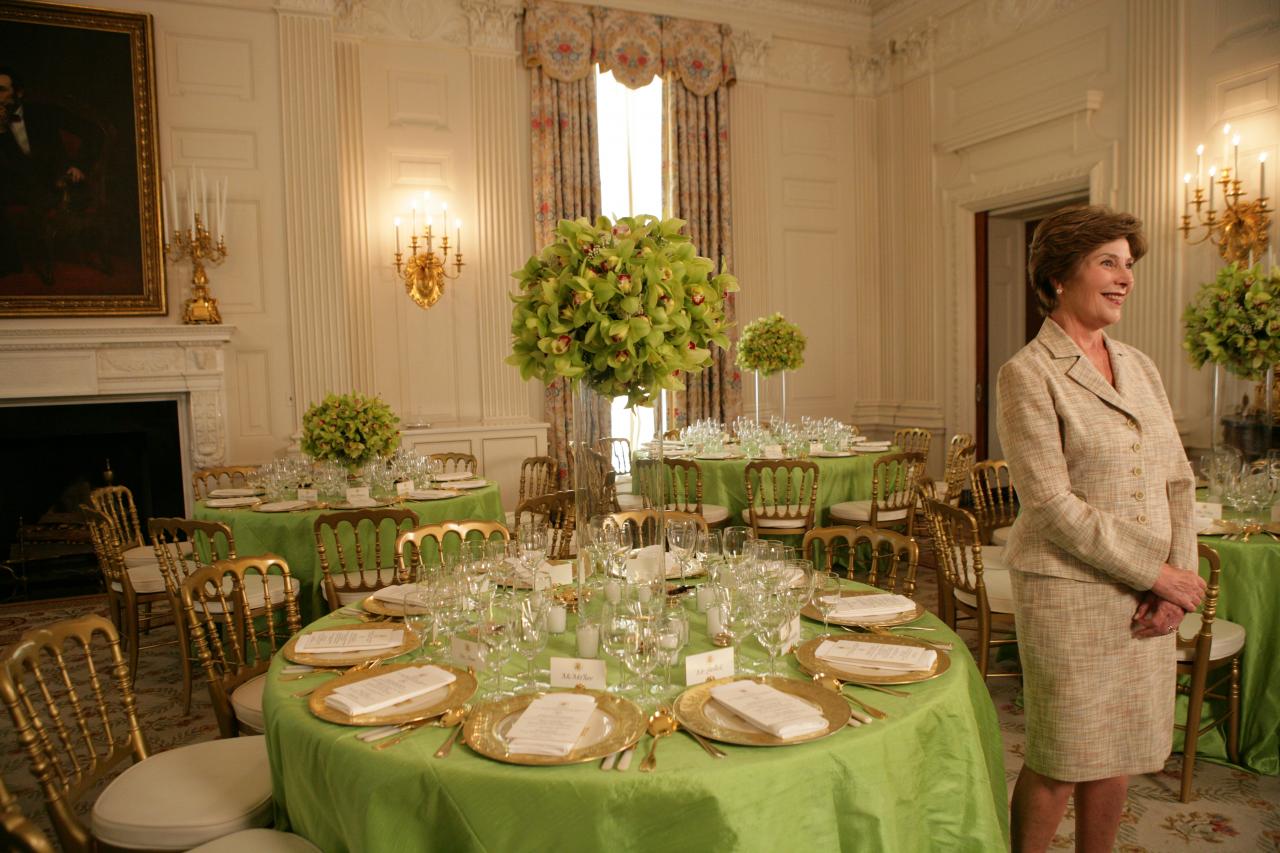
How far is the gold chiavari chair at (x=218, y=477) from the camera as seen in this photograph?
5645 millimetres

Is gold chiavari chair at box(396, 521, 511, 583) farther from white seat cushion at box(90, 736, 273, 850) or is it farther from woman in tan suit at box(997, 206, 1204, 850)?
woman in tan suit at box(997, 206, 1204, 850)

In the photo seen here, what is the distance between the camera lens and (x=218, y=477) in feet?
19.5

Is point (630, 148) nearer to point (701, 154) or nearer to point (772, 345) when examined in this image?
point (701, 154)

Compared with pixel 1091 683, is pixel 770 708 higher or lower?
higher

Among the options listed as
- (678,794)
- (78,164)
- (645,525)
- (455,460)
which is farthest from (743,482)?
(78,164)

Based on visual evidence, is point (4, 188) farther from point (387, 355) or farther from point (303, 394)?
point (387, 355)

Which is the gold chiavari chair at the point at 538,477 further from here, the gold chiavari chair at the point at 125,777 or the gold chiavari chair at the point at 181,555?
the gold chiavari chair at the point at 125,777

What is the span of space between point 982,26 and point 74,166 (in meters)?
7.61

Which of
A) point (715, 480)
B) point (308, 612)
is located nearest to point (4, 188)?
point (308, 612)

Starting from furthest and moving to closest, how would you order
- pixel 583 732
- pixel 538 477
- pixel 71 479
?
pixel 538 477, pixel 71 479, pixel 583 732

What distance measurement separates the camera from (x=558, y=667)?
1849 mm

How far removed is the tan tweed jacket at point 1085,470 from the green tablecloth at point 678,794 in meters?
0.53

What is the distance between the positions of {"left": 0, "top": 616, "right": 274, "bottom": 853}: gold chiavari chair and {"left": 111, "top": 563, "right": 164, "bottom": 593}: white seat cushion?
7.86 ft

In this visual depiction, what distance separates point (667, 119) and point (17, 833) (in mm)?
7950
